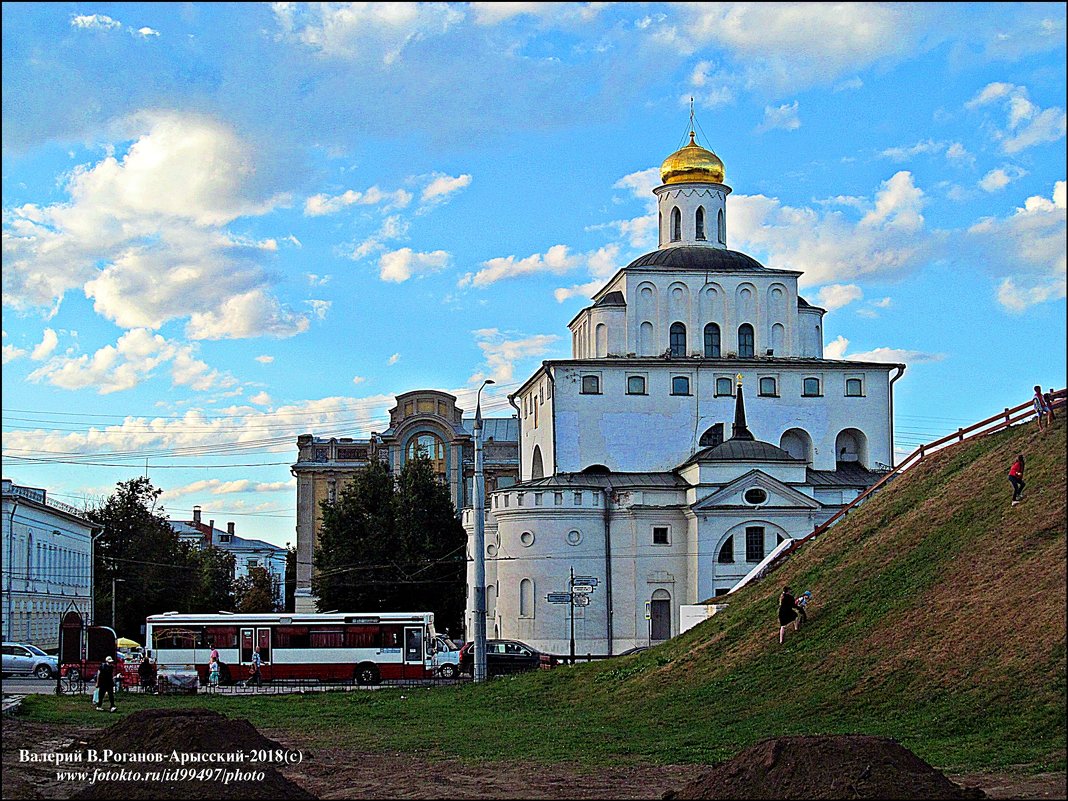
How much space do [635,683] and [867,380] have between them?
119 feet

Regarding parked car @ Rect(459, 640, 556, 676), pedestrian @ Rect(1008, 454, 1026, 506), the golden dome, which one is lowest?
parked car @ Rect(459, 640, 556, 676)

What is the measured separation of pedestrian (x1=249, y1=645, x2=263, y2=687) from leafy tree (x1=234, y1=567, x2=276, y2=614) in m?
42.9

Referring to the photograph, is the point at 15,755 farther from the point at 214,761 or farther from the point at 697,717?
the point at 697,717

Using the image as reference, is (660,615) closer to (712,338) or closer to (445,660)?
(445,660)

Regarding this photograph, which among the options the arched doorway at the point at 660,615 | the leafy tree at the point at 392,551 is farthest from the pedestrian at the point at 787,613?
the leafy tree at the point at 392,551

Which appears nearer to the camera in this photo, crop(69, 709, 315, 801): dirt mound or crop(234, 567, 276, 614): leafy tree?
crop(69, 709, 315, 801): dirt mound

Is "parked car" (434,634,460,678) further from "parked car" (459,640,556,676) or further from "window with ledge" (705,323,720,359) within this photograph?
"window with ledge" (705,323,720,359)

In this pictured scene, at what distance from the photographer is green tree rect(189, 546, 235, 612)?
7550 centimetres

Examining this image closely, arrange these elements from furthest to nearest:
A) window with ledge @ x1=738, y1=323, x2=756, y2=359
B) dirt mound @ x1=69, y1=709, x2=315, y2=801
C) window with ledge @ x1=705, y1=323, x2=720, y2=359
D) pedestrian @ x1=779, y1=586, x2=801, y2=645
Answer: window with ledge @ x1=738, y1=323, x2=756, y2=359, window with ledge @ x1=705, y1=323, x2=720, y2=359, pedestrian @ x1=779, y1=586, x2=801, y2=645, dirt mound @ x1=69, y1=709, x2=315, y2=801

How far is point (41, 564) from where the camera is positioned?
62.1 m

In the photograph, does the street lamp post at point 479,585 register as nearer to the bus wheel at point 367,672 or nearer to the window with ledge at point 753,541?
the bus wheel at point 367,672

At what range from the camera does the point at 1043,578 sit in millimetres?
23422

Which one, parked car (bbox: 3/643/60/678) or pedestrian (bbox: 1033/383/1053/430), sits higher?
pedestrian (bbox: 1033/383/1053/430)

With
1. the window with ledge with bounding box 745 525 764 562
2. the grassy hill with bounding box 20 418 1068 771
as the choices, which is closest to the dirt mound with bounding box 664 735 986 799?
the grassy hill with bounding box 20 418 1068 771
